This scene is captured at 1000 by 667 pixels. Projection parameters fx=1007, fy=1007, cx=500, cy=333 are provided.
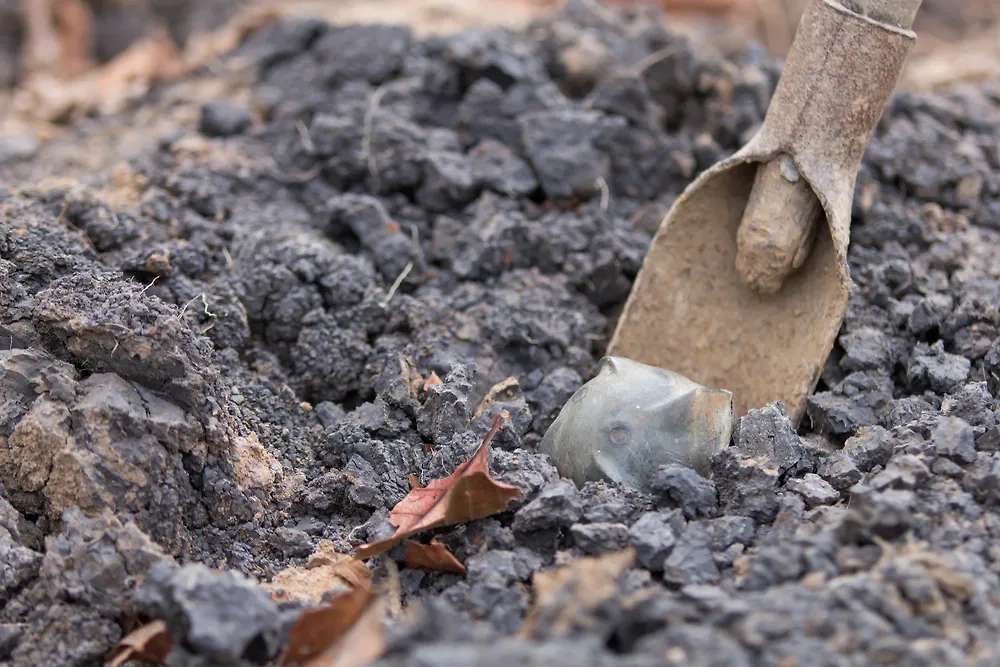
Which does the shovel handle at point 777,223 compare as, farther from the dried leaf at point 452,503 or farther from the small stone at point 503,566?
the small stone at point 503,566

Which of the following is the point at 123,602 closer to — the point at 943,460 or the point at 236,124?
the point at 943,460

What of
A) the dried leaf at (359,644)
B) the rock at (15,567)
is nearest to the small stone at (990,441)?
the dried leaf at (359,644)

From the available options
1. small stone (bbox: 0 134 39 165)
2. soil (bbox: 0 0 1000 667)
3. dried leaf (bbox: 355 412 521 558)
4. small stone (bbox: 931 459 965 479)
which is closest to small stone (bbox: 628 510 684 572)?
soil (bbox: 0 0 1000 667)

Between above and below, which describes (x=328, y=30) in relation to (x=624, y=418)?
above

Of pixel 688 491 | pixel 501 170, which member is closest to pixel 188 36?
pixel 501 170

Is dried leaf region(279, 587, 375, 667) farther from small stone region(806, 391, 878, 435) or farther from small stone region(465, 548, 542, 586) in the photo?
small stone region(806, 391, 878, 435)

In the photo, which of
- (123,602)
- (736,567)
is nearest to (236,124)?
(123,602)

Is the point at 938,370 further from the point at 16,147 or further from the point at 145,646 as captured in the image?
the point at 16,147
